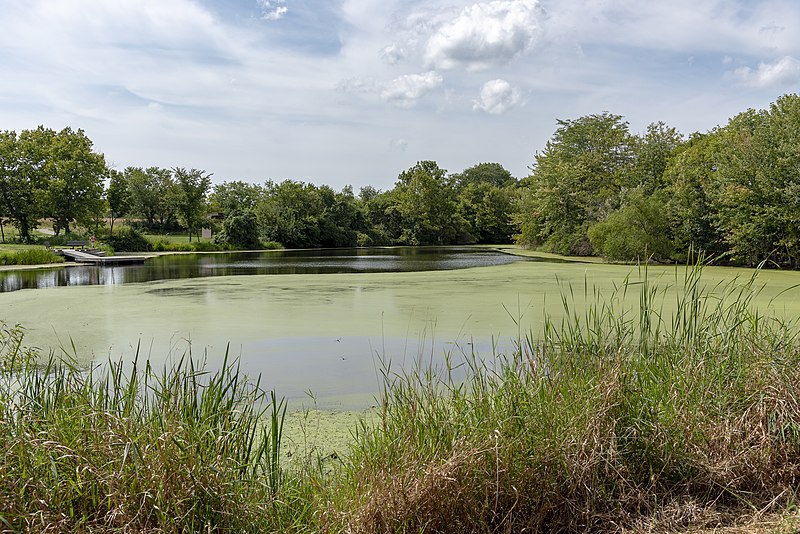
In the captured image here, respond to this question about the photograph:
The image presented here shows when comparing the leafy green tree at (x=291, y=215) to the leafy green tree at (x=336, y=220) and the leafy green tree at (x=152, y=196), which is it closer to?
the leafy green tree at (x=336, y=220)

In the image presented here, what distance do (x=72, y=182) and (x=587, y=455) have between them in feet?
111

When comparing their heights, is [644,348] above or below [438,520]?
above

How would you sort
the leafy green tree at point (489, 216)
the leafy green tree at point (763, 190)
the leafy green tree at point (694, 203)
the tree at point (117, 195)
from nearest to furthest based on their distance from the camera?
the leafy green tree at point (763, 190), the leafy green tree at point (694, 203), the tree at point (117, 195), the leafy green tree at point (489, 216)

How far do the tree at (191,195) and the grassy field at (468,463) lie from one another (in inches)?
1390

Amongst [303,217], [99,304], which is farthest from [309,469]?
[303,217]

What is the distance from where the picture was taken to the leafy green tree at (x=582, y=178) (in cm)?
2550

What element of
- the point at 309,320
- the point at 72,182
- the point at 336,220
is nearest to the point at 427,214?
the point at 336,220

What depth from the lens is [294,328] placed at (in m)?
7.61

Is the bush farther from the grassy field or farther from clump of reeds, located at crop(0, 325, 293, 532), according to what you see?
clump of reeds, located at crop(0, 325, 293, 532)

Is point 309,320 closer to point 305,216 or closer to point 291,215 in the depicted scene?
point 291,215

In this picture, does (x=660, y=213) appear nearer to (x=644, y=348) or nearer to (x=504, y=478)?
(x=644, y=348)

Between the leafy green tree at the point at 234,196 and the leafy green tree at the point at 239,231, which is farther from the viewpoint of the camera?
the leafy green tree at the point at 234,196

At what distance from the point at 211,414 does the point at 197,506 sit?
0.56 m

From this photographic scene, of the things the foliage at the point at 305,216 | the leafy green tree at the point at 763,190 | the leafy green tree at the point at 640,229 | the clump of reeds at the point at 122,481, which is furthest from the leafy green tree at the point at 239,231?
the clump of reeds at the point at 122,481
